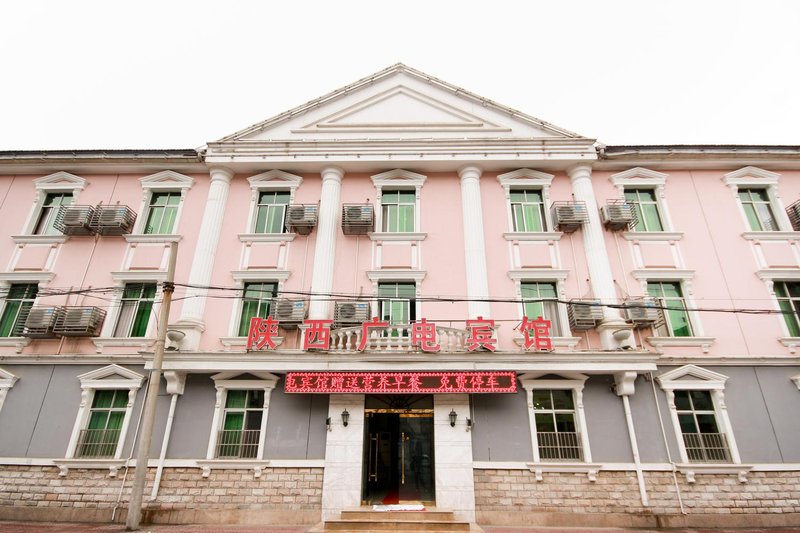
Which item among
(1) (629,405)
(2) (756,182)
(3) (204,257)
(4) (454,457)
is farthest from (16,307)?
(2) (756,182)

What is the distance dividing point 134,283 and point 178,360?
3659 millimetres

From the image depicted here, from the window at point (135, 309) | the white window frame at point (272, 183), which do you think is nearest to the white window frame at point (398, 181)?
the white window frame at point (272, 183)

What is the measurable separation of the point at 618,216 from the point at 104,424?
16.0m

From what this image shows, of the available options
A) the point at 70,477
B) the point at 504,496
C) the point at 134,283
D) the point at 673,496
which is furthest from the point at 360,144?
the point at 673,496

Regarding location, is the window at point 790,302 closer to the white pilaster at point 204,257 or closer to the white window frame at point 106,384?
the white pilaster at point 204,257

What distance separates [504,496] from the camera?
9.95 metres

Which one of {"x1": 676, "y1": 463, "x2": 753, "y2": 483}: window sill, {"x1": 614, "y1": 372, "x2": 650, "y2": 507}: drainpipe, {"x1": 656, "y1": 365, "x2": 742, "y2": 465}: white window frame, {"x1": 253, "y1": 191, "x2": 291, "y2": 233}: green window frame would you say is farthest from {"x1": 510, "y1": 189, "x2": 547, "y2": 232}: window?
{"x1": 253, "y1": 191, "x2": 291, "y2": 233}: green window frame

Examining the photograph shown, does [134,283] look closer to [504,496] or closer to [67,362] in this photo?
[67,362]

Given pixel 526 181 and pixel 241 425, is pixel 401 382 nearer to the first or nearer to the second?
pixel 241 425

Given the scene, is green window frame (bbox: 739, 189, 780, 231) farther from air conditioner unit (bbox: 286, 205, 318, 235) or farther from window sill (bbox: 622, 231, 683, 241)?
air conditioner unit (bbox: 286, 205, 318, 235)

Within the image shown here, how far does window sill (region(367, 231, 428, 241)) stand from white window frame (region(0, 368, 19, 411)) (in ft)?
35.5

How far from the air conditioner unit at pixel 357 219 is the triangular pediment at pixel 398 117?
2.88 meters

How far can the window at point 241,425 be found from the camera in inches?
417

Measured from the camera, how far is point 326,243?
12711 mm
